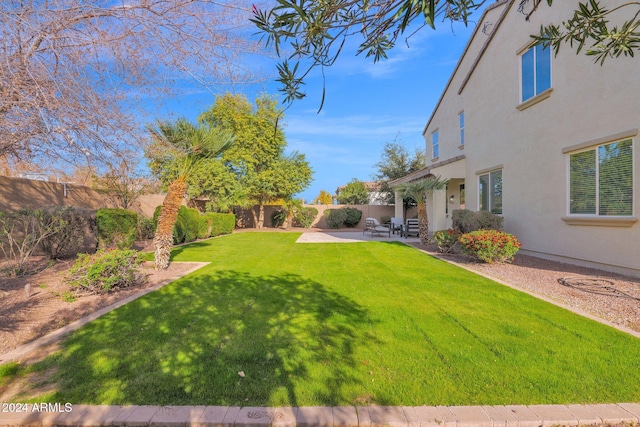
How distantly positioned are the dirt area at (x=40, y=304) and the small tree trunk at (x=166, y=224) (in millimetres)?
554

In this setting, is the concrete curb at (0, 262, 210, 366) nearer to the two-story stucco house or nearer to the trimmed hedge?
the trimmed hedge

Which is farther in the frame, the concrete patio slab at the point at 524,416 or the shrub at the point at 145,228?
the shrub at the point at 145,228

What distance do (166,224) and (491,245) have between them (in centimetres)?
824

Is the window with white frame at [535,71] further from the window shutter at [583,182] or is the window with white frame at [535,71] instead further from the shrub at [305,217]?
the shrub at [305,217]

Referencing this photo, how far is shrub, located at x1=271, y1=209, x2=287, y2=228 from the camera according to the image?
979 inches

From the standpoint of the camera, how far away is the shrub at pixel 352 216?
25125 mm

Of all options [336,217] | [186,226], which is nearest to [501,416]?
[186,226]

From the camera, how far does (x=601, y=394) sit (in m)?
2.58

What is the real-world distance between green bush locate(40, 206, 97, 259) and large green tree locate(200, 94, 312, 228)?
11885mm

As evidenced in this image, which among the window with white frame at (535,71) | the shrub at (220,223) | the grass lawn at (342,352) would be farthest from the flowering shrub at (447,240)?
the shrub at (220,223)

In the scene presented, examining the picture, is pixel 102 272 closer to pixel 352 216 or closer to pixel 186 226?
pixel 186 226

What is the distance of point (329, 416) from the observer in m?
2.33

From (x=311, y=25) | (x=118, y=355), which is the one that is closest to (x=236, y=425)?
(x=118, y=355)

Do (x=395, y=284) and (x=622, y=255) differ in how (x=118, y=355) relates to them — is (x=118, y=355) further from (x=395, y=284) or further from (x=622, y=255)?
(x=622, y=255)
